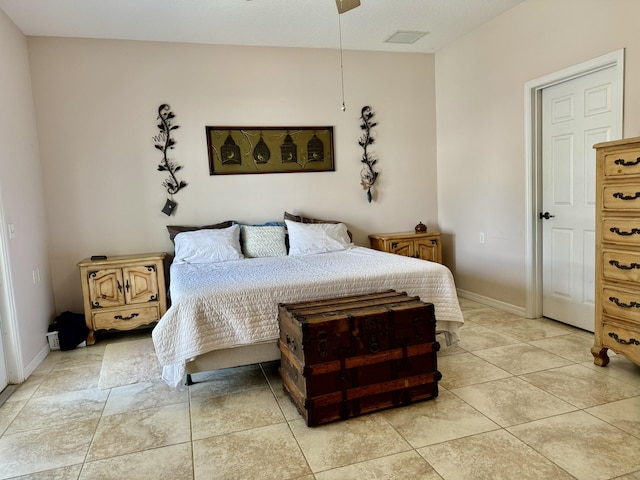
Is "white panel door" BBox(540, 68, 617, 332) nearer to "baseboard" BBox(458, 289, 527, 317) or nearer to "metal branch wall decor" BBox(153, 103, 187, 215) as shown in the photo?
"baseboard" BBox(458, 289, 527, 317)

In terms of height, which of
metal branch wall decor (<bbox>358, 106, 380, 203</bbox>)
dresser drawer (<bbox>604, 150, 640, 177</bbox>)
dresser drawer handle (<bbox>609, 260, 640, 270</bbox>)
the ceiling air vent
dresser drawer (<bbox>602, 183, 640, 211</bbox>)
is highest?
the ceiling air vent

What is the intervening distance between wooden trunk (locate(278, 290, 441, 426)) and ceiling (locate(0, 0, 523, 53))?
253cm

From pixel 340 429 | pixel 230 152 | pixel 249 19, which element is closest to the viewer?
pixel 340 429

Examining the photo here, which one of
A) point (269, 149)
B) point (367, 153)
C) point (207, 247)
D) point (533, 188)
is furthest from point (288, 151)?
point (533, 188)

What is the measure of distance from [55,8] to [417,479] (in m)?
3.97

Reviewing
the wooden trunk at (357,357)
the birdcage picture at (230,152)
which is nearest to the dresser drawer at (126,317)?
the birdcage picture at (230,152)

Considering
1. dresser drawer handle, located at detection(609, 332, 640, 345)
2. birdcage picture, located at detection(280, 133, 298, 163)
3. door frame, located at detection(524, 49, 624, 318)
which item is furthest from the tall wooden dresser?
birdcage picture, located at detection(280, 133, 298, 163)

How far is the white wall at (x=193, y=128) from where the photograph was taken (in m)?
3.89

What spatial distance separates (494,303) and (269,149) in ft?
8.99

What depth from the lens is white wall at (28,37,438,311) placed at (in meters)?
3.89

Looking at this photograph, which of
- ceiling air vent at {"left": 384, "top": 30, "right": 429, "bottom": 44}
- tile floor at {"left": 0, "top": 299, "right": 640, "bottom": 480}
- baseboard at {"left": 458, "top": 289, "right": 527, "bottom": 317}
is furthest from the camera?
ceiling air vent at {"left": 384, "top": 30, "right": 429, "bottom": 44}

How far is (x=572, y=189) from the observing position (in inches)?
132

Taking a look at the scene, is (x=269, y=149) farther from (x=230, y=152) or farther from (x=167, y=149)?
(x=167, y=149)

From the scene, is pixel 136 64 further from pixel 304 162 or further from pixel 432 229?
pixel 432 229
